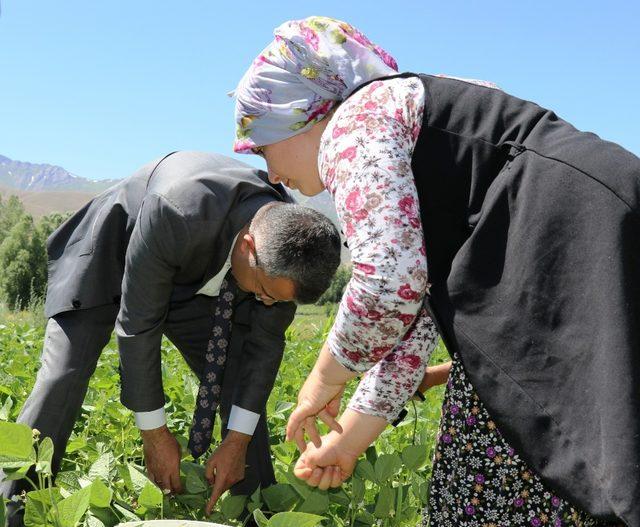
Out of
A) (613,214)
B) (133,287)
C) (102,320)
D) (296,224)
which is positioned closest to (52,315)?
(102,320)

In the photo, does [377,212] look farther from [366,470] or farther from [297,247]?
[366,470]

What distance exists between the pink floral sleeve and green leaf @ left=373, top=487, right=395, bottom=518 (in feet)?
2.88

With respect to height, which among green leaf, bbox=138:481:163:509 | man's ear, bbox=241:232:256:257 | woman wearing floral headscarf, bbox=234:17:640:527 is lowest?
green leaf, bbox=138:481:163:509

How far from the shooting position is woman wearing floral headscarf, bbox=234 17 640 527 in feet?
4.22

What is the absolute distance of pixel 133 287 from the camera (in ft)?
7.53

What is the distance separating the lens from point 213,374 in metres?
2.64

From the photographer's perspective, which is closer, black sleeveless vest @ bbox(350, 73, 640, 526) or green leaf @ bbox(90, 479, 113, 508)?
black sleeveless vest @ bbox(350, 73, 640, 526)

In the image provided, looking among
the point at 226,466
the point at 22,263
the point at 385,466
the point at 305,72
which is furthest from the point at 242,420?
the point at 22,263

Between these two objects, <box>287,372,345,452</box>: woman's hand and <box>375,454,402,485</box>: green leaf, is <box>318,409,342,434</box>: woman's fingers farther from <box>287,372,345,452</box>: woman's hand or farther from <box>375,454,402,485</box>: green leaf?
<box>375,454,402,485</box>: green leaf

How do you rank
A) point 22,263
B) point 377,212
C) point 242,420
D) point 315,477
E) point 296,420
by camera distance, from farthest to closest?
point 22,263, point 242,420, point 315,477, point 296,420, point 377,212

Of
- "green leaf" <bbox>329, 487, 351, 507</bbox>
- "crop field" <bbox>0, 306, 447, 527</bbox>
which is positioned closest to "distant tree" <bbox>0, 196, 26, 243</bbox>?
"crop field" <bbox>0, 306, 447, 527</bbox>

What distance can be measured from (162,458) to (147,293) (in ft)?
1.73

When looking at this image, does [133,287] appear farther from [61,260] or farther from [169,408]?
[169,408]

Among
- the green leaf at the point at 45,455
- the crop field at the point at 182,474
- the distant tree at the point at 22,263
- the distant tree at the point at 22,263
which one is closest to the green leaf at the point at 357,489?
the crop field at the point at 182,474
